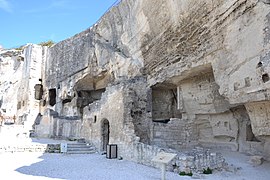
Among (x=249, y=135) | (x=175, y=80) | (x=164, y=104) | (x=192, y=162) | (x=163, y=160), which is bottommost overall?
(x=192, y=162)

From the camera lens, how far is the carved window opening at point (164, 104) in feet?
47.6

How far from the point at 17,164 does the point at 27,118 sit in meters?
12.3

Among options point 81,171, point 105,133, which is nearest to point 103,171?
point 81,171

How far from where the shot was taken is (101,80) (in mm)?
20344

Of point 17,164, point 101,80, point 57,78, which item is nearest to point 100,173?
point 17,164

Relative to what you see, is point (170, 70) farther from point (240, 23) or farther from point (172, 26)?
point (240, 23)

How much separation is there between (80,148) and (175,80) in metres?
5.81

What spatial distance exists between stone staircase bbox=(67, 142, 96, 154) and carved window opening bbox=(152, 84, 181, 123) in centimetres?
369

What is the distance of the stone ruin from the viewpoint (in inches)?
321

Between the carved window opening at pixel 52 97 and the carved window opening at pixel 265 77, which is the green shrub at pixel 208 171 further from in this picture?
the carved window opening at pixel 52 97

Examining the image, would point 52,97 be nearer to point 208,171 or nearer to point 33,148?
point 33,148

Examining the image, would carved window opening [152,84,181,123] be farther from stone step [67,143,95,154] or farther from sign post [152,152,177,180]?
sign post [152,152,177,180]

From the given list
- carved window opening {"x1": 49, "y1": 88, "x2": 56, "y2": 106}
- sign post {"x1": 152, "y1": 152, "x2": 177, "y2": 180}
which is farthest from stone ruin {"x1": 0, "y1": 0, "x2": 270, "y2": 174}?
carved window opening {"x1": 49, "y1": 88, "x2": 56, "y2": 106}

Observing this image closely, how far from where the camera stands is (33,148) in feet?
42.0
